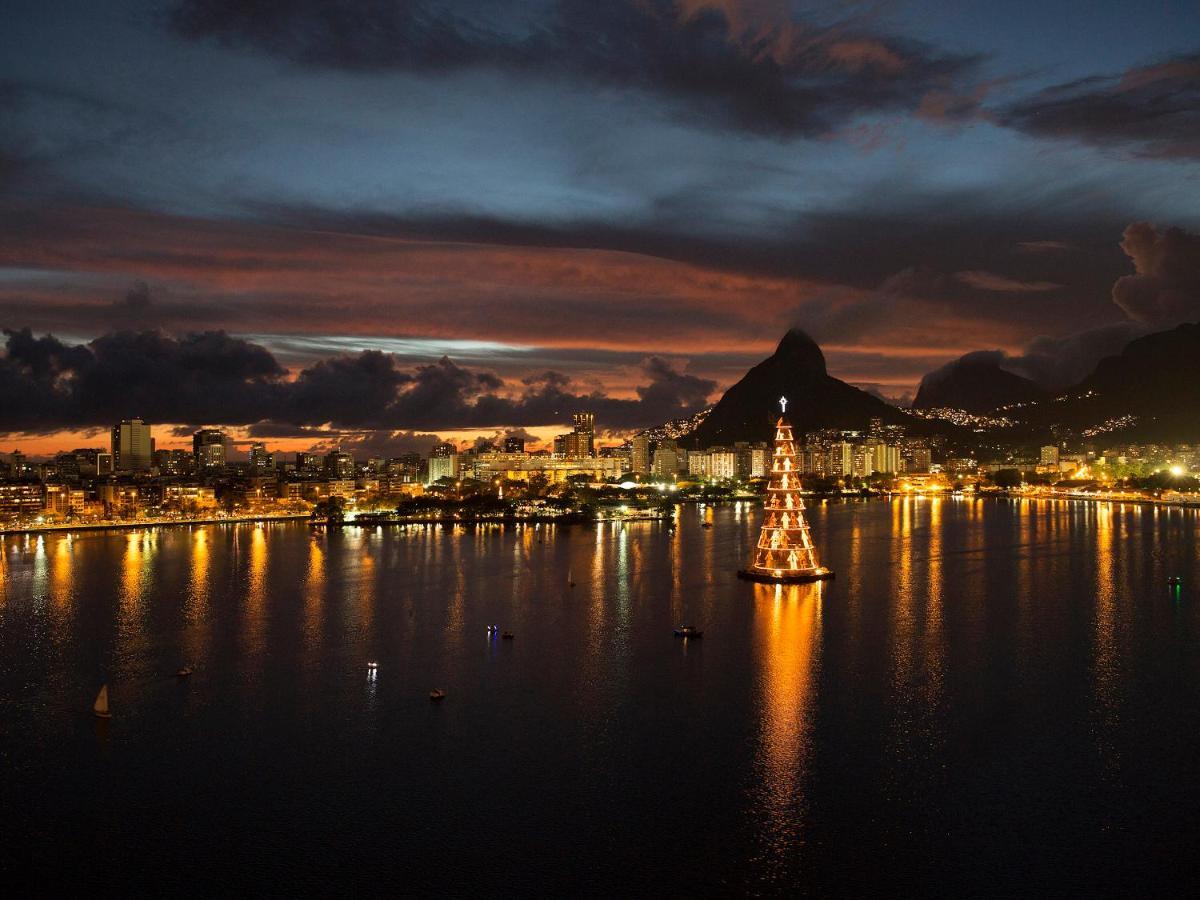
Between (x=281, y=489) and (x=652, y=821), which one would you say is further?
(x=281, y=489)

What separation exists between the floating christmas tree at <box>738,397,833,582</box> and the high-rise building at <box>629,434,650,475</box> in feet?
224

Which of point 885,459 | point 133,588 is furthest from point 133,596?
point 885,459

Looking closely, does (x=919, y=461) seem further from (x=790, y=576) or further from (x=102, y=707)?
(x=102, y=707)

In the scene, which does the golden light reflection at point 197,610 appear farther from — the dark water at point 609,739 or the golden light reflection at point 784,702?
the golden light reflection at point 784,702

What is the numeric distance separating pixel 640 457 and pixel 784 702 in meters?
79.5

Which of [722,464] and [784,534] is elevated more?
[722,464]

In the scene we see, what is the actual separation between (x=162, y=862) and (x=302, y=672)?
Result: 19.1ft

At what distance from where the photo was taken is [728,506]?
57.6 metres

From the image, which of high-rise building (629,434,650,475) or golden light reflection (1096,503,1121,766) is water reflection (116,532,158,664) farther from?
high-rise building (629,434,650,475)

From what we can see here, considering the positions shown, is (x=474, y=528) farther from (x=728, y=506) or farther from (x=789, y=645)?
(x=789, y=645)

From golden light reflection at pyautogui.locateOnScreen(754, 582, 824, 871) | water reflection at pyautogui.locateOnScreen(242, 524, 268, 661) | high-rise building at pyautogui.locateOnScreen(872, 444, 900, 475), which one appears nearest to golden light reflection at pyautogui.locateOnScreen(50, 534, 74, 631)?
water reflection at pyautogui.locateOnScreen(242, 524, 268, 661)

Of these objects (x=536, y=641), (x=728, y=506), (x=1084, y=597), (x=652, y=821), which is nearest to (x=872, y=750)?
(x=652, y=821)

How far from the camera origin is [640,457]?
302 ft

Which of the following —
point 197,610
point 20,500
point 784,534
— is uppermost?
point 20,500
